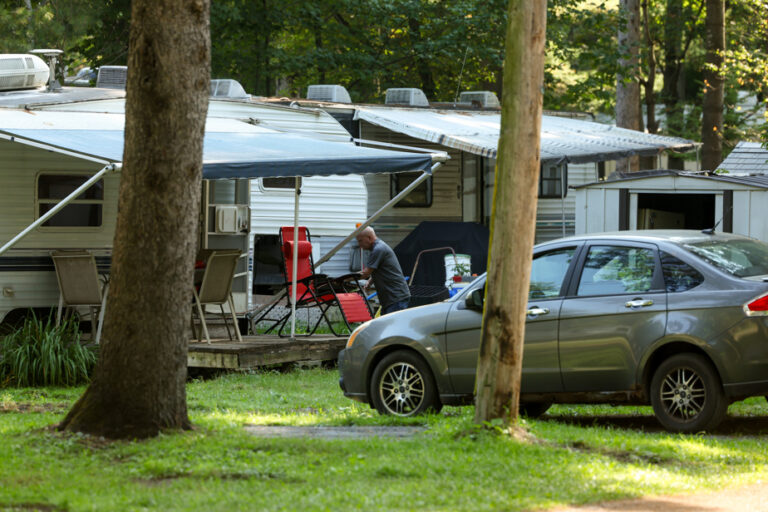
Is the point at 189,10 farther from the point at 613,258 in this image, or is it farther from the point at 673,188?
the point at 673,188

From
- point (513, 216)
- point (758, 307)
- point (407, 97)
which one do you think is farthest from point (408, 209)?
point (513, 216)

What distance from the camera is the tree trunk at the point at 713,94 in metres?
21.4

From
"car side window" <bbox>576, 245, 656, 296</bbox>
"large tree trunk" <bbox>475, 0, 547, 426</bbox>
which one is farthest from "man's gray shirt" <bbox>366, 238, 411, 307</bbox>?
"large tree trunk" <bbox>475, 0, 547, 426</bbox>

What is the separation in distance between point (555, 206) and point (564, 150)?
143 inches

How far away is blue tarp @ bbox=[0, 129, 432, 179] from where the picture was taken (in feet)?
39.3

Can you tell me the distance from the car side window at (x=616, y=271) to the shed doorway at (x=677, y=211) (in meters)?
7.35

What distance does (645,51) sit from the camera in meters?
24.5

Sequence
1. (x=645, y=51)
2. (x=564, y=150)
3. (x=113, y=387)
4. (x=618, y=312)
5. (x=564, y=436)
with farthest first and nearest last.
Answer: (x=645, y=51) < (x=564, y=150) < (x=618, y=312) < (x=564, y=436) < (x=113, y=387)

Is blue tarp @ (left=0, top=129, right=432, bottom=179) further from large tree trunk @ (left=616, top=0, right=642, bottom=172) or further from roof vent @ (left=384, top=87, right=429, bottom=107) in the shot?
large tree trunk @ (left=616, top=0, right=642, bottom=172)

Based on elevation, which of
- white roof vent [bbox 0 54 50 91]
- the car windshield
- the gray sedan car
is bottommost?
the gray sedan car

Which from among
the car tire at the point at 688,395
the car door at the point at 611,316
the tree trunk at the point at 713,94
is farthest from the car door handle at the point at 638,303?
the tree trunk at the point at 713,94

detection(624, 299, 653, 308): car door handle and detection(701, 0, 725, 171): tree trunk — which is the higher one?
detection(701, 0, 725, 171): tree trunk

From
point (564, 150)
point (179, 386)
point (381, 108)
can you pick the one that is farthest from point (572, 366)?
point (381, 108)

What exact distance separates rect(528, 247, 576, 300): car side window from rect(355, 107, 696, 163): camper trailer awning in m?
7.30
